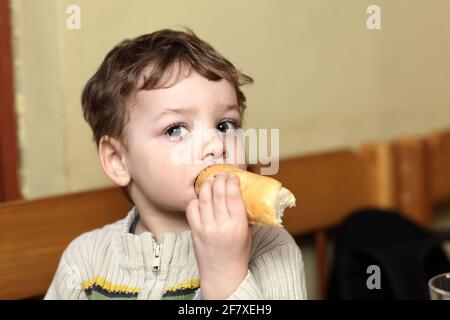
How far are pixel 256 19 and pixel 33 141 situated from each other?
12.6 inches

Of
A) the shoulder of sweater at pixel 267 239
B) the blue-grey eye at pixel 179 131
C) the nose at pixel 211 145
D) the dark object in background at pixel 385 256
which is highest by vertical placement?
the blue-grey eye at pixel 179 131

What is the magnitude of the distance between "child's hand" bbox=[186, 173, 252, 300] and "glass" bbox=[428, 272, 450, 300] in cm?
27

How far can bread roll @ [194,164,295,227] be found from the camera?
602 millimetres

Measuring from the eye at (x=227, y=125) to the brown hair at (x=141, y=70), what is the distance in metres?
0.03

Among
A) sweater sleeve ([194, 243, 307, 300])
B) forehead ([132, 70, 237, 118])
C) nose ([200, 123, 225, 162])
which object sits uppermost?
forehead ([132, 70, 237, 118])

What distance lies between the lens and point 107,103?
68cm

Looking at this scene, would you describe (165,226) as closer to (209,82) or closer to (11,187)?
(209,82)

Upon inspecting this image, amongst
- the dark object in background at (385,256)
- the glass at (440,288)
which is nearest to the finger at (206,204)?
the glass at (440,288)

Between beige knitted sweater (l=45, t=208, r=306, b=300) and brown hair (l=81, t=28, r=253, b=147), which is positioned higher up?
brown hair (l=81, t=28, r=253, b=147)

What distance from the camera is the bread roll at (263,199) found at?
0.60 m

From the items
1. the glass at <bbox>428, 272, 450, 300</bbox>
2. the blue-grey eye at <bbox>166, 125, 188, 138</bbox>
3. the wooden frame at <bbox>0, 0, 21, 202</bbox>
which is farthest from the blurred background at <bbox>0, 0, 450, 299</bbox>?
the glass at <bbox>428, 272, 450, 300</bbox>

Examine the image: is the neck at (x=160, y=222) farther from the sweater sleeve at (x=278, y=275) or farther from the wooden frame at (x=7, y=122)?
the wooden frame at (x=7, y=122)

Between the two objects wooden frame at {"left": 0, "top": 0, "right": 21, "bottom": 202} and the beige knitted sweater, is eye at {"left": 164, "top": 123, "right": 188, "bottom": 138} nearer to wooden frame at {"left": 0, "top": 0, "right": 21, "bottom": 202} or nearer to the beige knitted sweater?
the beige knitted sweater

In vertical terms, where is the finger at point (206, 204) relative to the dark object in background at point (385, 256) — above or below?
above
